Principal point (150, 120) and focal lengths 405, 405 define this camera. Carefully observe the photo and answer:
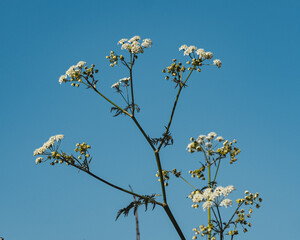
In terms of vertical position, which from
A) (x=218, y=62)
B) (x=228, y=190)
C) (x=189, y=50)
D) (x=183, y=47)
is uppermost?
(x=183, y=47)

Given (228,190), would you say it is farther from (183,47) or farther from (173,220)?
(183,47)

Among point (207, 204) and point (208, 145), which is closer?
point (207, 204)

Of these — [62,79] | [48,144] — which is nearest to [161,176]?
[48,144]

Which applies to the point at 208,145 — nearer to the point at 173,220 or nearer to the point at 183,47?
the point at 173,220

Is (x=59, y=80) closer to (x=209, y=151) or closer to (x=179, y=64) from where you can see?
(x=179, y=64)

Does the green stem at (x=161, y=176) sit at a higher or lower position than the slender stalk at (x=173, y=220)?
higher

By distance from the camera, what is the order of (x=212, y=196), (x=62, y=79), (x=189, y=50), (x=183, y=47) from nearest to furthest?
(x=212, y=196) → (x=189, y=50) → (x=183, y=47) → (x=62, y=79)

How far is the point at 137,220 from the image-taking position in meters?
6.99

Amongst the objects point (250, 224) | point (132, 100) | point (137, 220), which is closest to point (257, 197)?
point (250, 224)

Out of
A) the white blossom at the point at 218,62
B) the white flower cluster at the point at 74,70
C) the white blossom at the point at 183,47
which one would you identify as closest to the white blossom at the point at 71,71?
the white flower cluster at the point at 74,70

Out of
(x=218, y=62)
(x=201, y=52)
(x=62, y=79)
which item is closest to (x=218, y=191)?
(x=218, y=62)

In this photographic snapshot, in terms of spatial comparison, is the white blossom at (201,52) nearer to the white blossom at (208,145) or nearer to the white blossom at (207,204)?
the white blossom at (208,145)

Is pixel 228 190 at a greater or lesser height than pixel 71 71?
lesser

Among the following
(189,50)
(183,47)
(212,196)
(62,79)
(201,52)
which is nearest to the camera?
(212,196)
